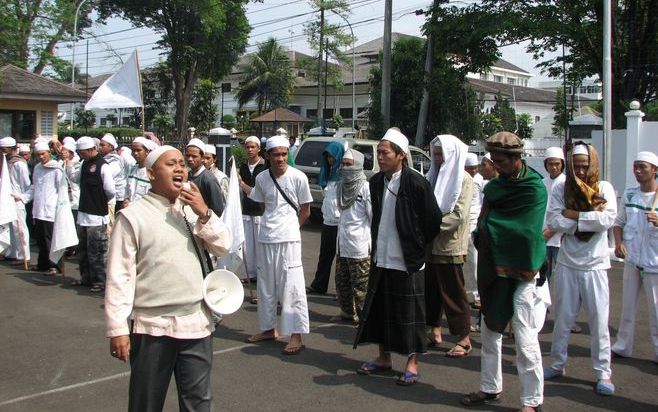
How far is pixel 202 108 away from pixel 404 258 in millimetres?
45691

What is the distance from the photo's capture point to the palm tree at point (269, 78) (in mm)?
52469

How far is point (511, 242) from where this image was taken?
15.3ft

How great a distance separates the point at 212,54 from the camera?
39.3 metres

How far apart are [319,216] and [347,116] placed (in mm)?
41652

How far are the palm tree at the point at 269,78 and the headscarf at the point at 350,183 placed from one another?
1815 inches

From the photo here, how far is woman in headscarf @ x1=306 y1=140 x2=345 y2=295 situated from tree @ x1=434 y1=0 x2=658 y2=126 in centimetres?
1313

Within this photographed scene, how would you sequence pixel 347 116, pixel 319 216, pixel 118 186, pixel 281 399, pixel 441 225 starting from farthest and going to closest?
pixel 347 116 → pixel 319 216 → pixel 118 186 → pixel 441 225 → pixel 281 399

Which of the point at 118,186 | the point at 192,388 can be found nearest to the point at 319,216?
the point at 118,186

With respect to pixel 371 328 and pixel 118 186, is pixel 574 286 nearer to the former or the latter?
pixel 371 328

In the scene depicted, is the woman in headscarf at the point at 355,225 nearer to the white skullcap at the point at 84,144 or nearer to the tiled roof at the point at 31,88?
the white skullcap at the point at 84,144

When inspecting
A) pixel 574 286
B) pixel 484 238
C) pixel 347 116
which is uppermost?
pixel 347 116

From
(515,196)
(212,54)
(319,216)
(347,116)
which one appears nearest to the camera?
(515,196)

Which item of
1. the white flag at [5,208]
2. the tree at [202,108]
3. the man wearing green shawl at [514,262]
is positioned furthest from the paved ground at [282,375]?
the tree at [202,108]

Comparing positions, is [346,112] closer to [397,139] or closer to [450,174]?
[450,174]
